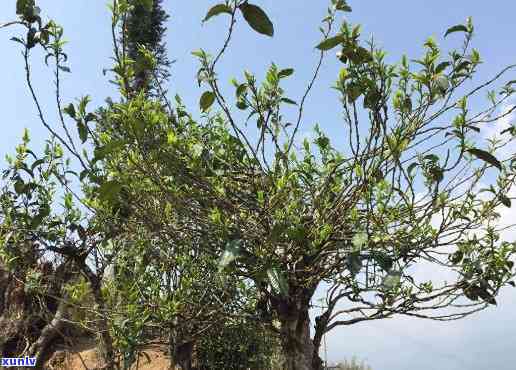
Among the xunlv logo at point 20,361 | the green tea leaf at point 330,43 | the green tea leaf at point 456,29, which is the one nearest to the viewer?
the green tea leaf at point 330,43

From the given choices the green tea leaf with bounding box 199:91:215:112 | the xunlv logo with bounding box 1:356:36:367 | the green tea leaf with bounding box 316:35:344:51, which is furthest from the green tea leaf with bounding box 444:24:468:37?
the xunlv logo with bounding box 1:356:36:367

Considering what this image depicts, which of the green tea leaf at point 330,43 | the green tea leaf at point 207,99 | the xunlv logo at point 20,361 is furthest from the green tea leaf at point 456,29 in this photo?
the xunlv logo at point 20,361

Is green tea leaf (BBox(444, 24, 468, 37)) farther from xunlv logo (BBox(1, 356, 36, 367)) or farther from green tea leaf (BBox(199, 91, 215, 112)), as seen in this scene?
xunlv logo (BBox(1, 356, 36, 367))

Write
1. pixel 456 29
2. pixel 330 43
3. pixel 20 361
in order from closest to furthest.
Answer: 1. pixel 330 43
2. pixel 456 29
3. pixel 20 361

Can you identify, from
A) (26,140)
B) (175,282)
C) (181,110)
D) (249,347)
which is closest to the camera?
(181,110)

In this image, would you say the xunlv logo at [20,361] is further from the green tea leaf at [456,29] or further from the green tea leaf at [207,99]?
the green tea leaf at [456,29]

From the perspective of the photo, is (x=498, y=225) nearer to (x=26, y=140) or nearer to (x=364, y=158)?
(x=364, y=158)

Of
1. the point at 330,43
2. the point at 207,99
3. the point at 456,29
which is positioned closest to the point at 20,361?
the point at 207,99

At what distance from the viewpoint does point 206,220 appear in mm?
3121

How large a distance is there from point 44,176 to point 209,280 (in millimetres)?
2017

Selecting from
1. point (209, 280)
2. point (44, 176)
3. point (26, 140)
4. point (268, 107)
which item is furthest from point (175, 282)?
point (268, 107)

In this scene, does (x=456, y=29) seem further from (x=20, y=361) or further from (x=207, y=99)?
(x=20, y=361)

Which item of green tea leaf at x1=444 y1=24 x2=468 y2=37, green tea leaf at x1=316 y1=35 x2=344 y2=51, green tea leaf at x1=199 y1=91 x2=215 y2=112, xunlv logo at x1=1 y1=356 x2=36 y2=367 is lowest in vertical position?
xunlv logo at x1=1 y1=356 x2=36 y2=367

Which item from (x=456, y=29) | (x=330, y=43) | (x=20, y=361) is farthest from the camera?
(x=20, y=361)
